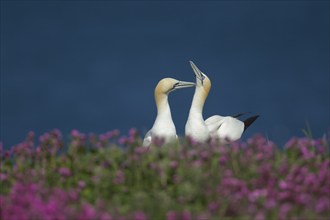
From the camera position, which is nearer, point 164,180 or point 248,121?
point 164,180

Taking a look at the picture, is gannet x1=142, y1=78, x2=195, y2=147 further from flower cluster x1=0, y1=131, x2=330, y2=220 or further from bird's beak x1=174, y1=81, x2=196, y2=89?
flower cluster x1=0, y1=131, x2=330, y2=220

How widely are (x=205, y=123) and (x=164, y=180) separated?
5060 millimetres

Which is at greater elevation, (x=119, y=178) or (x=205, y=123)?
(x=205, y=123)

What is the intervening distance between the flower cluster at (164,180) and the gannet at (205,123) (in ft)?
9.06

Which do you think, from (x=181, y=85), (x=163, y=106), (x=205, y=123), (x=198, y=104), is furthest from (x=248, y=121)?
(x=163, y=106)

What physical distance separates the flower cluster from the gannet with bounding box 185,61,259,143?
2.76 meters

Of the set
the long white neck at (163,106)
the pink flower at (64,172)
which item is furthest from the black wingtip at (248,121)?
the pink flower at (64,172)

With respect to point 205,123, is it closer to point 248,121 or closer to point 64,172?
point 248,121

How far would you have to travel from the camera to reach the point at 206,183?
249 inches

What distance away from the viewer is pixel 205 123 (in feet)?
37.8

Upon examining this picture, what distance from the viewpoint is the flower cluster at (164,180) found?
574cm

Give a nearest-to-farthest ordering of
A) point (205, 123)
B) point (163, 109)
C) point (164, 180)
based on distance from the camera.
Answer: point (164, 180) < point (163, 109) < point (205, 123)

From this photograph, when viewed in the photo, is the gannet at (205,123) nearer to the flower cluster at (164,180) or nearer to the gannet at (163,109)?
the gannet at (163,109)

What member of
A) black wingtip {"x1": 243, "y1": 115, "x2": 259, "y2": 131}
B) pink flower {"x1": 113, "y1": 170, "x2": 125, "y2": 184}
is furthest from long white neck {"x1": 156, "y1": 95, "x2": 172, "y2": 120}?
pink flower {"x1": 113, "y1": 170, "x2": 125, "y2": 184}
